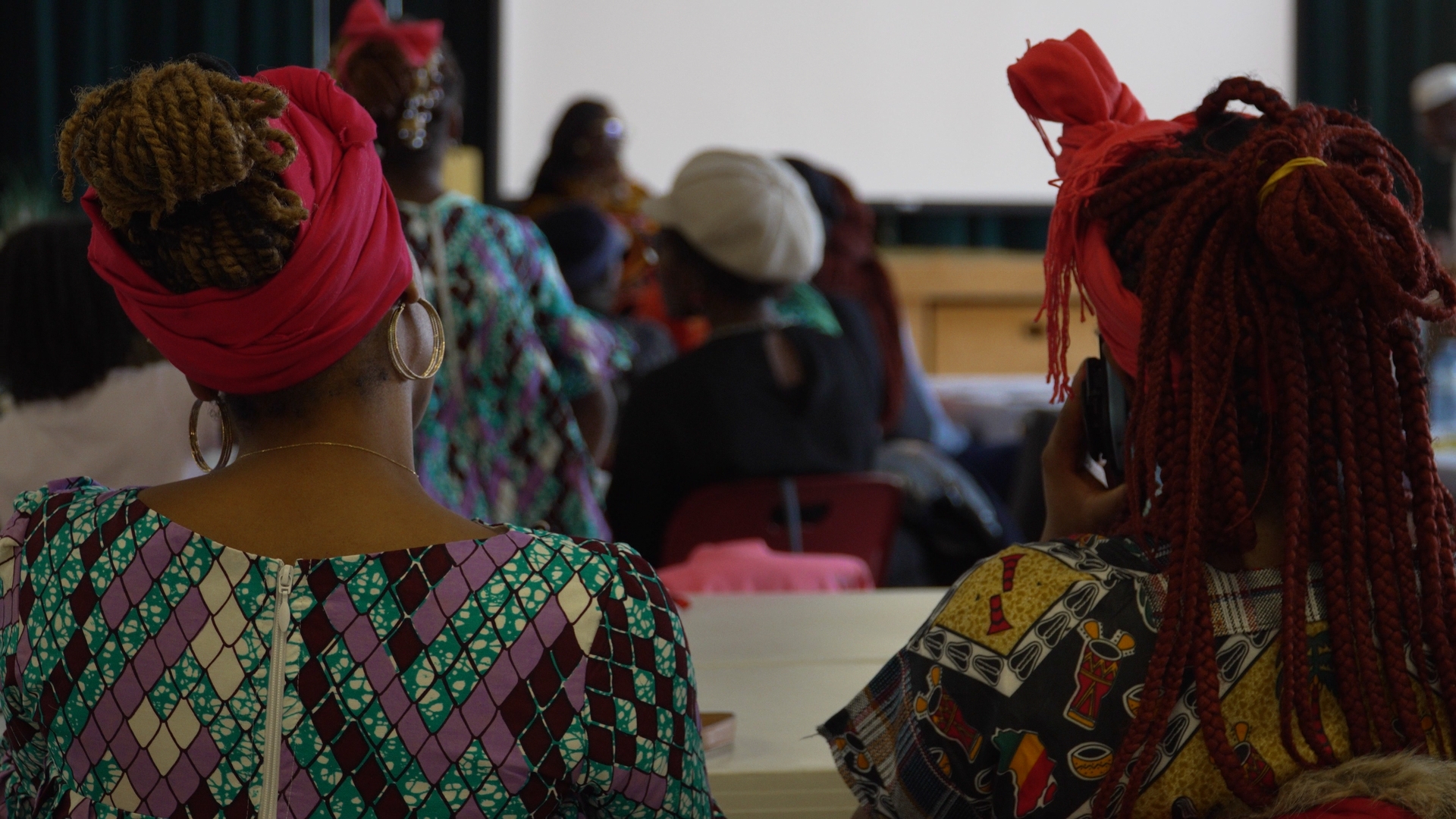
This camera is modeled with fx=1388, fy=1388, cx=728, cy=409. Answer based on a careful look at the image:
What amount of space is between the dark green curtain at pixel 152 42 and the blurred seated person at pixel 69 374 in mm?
5137

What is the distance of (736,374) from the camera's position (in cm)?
261

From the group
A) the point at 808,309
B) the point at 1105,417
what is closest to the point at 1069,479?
the point at 1105,417

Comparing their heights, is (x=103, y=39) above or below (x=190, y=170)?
above

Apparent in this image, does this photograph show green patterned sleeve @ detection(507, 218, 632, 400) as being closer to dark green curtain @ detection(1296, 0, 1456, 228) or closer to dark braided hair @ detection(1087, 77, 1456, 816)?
dark braided hair @ detection(1087, 77, 1456, 816)

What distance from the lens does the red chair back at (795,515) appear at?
2.38 m

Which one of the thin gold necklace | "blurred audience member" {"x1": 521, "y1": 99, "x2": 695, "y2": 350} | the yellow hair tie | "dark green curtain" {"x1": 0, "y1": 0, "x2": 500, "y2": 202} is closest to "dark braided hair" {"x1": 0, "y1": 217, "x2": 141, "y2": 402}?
the thin gold necklace

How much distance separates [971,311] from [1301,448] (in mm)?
5541

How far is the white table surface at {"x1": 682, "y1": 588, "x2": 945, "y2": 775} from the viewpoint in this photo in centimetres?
123

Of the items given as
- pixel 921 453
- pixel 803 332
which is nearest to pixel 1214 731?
pixel 803 332

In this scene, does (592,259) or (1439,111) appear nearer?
(592,259)

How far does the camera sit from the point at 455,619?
2.87ft

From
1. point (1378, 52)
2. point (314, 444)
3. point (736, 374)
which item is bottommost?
point (736, 374)

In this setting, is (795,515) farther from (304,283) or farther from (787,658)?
(304,283)

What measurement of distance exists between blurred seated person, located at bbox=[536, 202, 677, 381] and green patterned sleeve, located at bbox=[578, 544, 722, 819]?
245cm
